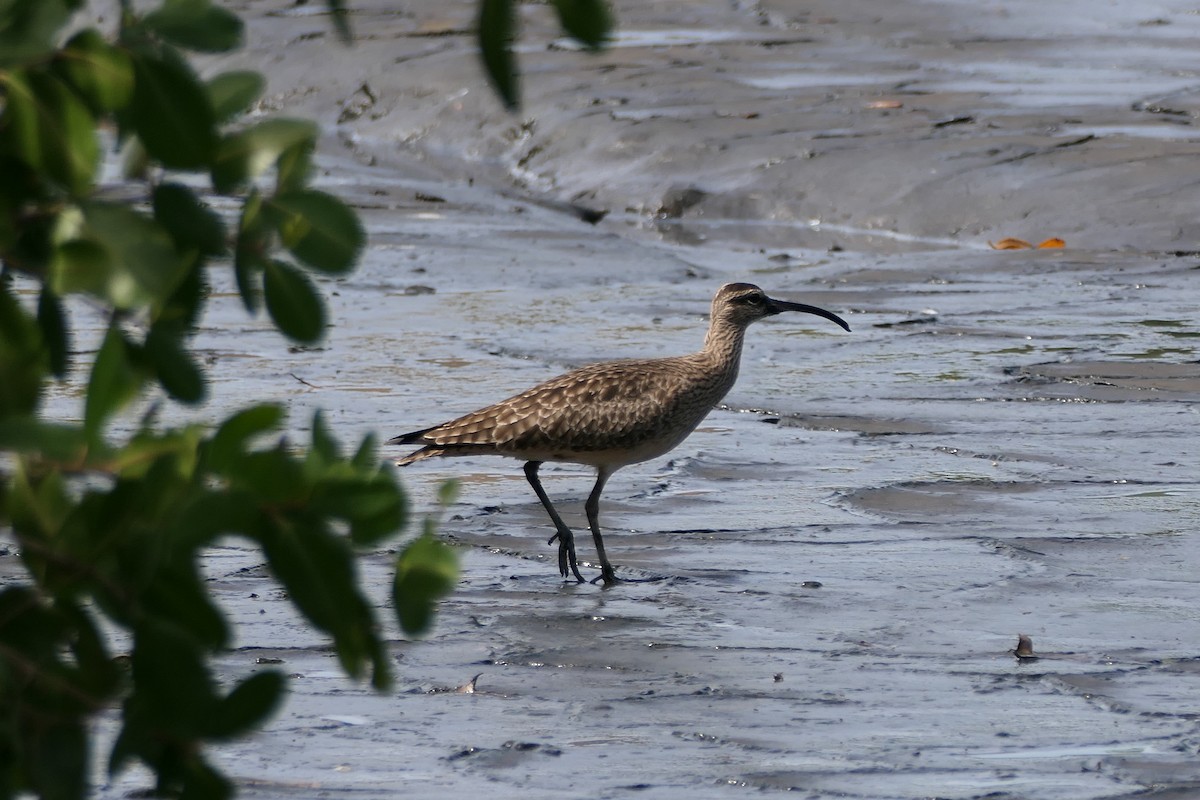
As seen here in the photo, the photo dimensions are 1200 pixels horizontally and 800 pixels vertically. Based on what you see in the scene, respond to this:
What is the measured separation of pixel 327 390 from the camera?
33.4 feet

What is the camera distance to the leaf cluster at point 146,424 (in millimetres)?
1809

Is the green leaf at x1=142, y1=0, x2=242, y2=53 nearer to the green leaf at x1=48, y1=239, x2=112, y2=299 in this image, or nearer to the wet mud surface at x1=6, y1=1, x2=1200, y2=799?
the green leaf at x1=48, y1=239, x2=112, y2=299

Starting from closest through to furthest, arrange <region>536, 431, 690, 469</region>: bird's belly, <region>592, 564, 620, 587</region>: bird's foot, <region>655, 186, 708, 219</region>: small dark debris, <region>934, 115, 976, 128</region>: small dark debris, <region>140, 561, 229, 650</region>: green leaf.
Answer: <region>140, 561, 229, 650</region>: green leaf → <region>592, 564, 620, 587</region>: bird's foot → <region>536, 431, 690, 469</region>: bird's belly → <region>655, 186, 708, 219</region>: small dark debris → <region>934, 115, 976, 128</region>: small dark debris

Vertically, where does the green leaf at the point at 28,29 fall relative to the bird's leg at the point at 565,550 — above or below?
above

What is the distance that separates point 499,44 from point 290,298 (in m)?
0.39

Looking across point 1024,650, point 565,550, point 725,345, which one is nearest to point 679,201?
point 725,345

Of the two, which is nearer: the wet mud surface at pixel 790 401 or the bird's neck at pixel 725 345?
the wet mud surface at pixel 790 401

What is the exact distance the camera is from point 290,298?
1991 millimetres

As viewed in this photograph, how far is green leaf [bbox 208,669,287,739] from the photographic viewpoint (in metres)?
1.85

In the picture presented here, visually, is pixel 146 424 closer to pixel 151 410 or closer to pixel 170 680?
pixel 151 410

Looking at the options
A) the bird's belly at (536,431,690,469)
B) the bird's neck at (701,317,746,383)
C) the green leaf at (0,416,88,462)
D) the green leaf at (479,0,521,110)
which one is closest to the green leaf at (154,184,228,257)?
the green leaf at (0,416,88,462)

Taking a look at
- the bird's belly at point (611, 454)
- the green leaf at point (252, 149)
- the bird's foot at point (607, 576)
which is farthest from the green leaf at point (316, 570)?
the bird's belly at point (611, 454)

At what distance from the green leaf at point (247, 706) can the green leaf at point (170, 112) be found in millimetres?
483

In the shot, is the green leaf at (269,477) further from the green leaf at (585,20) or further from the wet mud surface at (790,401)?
the wet mud surface at (790,401)
